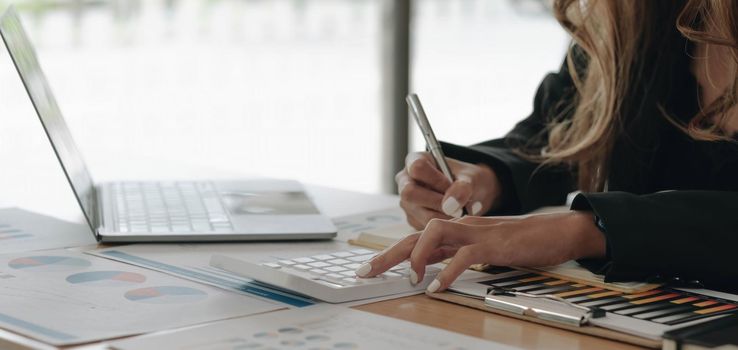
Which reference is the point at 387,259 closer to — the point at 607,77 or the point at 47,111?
the point at 47,111

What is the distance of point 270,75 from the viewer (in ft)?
12.7

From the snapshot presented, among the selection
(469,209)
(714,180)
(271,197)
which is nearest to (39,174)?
(271,197)

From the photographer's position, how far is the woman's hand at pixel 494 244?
1.03 meters

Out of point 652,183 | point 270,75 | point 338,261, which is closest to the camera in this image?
point 338,261

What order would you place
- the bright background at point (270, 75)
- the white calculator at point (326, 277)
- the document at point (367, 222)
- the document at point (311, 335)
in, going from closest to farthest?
the document at point (311, 335) < the white calculator at point (326, 277) < the document at point (367, 222) < the bright background at point (270, 75)

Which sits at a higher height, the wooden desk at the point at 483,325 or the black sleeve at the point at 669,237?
the black sleeve at the point at 669,237

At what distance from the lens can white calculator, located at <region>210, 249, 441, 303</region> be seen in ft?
3.23

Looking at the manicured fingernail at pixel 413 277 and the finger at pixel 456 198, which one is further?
the finger at pixel 456 198

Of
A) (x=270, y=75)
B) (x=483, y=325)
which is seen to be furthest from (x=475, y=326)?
(x=270, y=75)

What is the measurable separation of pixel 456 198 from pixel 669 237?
281 mm

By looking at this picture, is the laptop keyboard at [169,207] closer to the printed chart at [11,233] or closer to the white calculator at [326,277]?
the printed chart at [11,233]

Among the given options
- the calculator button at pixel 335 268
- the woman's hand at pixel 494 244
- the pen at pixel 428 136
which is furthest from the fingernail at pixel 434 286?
the pen at pixel 428 136

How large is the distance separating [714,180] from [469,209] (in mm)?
324

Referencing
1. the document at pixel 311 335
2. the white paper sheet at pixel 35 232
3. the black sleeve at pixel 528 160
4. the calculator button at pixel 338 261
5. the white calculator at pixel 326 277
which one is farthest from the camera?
the black sleeve at pixel 528 160
